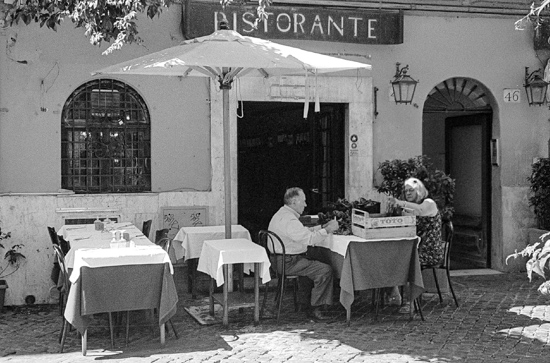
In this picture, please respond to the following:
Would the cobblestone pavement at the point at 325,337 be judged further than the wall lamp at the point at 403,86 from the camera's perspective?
No

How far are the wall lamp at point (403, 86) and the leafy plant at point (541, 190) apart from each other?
2.15 m

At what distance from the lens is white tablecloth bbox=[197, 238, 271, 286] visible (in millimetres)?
7289

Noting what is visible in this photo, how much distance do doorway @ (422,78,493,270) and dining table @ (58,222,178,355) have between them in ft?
19.0

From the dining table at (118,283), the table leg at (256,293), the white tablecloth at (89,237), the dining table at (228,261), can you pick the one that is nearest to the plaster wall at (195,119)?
the white tablecloth at (89,237)

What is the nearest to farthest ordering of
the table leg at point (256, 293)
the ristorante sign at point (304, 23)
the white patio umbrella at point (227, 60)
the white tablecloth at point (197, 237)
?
the white patio umbrella at point (227, 60) < the table leg at point (256, 293) < the white tablecloth at point (197, 237) < the ristorante sign at point (304, 23)

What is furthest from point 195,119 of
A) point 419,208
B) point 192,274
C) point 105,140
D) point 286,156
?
point 419,208

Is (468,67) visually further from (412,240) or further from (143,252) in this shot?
(143,252)

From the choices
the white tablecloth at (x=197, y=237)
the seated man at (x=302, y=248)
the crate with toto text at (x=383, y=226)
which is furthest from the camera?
the white tablecloth at (x=197, y=237)

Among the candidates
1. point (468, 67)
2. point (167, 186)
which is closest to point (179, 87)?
point (167, 186)

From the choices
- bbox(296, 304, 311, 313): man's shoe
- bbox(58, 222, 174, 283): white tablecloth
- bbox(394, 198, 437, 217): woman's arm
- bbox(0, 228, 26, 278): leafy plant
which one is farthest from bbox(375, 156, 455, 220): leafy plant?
bbox(0, 228, 26, 278): leafy plant

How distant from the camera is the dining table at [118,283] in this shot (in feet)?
21.5

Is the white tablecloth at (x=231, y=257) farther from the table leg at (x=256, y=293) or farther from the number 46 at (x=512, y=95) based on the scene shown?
the number 46 at (x=512, y=95)

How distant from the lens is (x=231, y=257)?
7.31 metres

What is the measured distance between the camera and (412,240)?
25.5 ft
